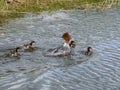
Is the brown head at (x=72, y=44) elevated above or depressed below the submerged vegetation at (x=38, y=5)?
below

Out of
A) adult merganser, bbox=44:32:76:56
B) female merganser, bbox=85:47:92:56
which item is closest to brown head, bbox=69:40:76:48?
adult merganser, bbox=44:32:76:56

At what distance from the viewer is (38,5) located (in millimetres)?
21672

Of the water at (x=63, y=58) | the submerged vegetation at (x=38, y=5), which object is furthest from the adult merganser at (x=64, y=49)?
the submerged vegetation at (x=38, y=5)

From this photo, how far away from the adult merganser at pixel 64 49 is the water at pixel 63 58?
0.22 meters

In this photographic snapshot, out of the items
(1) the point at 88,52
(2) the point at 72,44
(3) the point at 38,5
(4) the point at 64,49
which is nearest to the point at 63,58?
(4) the point at 64,49

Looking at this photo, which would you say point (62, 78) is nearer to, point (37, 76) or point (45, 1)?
point (37, 76)

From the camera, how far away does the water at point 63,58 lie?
10.8 m

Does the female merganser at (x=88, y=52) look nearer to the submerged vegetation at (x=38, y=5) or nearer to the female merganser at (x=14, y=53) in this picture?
the female merganser at (x=14, y=53)

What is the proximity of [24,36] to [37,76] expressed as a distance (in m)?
4.71

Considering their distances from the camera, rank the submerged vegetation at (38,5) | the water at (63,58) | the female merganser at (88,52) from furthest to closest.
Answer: the submerged vegetation at (38,5)
the female merganser at (88,52)
the water at (63,58)

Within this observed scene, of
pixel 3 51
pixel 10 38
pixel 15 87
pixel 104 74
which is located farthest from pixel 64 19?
pixel 15 87

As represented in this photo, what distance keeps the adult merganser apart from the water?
0.22m

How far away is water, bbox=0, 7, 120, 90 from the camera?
10828mm

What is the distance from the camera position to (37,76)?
11352 millimetres
